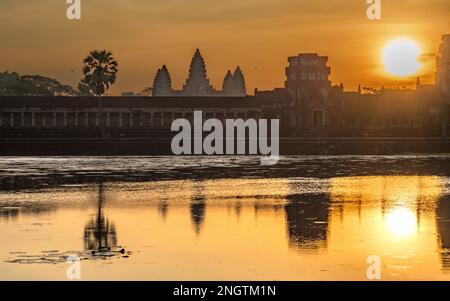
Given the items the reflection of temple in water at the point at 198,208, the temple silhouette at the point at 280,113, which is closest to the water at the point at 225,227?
the reflection of temple in water at the point at 198,208

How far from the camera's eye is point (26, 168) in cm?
6047

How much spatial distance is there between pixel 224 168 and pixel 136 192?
21185 mm

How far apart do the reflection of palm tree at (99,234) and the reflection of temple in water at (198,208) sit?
2312 millimetres

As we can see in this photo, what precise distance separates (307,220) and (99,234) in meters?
6.29

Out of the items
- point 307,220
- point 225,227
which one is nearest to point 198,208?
point 307,220

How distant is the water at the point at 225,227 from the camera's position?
69.9 feet

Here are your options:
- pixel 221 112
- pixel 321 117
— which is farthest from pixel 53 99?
pixel 321 117

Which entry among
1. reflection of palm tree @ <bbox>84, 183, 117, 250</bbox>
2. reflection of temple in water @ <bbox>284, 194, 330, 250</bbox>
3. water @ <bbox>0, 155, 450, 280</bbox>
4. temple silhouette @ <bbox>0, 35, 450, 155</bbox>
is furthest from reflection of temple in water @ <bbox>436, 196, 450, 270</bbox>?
temple silhouette @ <bbox>0, 35, 450, 155</bbox>

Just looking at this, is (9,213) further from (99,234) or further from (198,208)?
(99,234)

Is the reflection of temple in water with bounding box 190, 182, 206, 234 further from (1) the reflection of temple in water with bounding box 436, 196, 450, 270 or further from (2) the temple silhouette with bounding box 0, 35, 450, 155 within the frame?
(2) the temple silhouette with bounding box 0, 35, 450, 155

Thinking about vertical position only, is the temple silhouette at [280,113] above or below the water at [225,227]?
above

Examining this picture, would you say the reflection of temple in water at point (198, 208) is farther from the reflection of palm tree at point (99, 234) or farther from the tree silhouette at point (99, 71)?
the tree silhouette at point (99, 71)

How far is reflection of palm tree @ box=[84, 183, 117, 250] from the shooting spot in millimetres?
24669
